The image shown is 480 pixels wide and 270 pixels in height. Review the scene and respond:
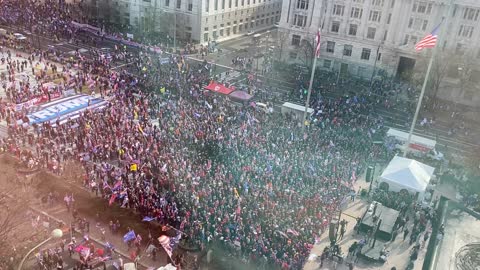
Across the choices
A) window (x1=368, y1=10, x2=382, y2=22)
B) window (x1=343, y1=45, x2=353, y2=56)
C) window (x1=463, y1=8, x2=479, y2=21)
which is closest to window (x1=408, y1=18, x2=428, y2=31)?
window (x1=368, y1=10, x2=382, y2=22)

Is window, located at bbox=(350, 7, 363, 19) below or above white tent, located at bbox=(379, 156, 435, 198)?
above

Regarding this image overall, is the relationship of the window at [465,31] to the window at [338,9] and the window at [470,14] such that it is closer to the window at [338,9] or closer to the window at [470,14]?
the window at [470,14]

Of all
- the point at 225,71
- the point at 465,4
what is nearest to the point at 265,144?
the point at 225,71

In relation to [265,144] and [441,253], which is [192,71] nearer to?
[265,144]

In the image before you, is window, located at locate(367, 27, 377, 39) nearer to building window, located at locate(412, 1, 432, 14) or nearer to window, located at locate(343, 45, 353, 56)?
window, located at locate(343, 45, 353, 56)

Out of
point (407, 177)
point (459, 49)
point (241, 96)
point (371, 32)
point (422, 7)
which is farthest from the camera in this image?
Answer: point (371, 32)

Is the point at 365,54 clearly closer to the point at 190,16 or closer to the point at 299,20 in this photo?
the point at 299,20

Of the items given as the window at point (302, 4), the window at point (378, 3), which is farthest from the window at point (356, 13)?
the window at point (302, 4)

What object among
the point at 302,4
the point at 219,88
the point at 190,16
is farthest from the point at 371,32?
the point at 190,16
